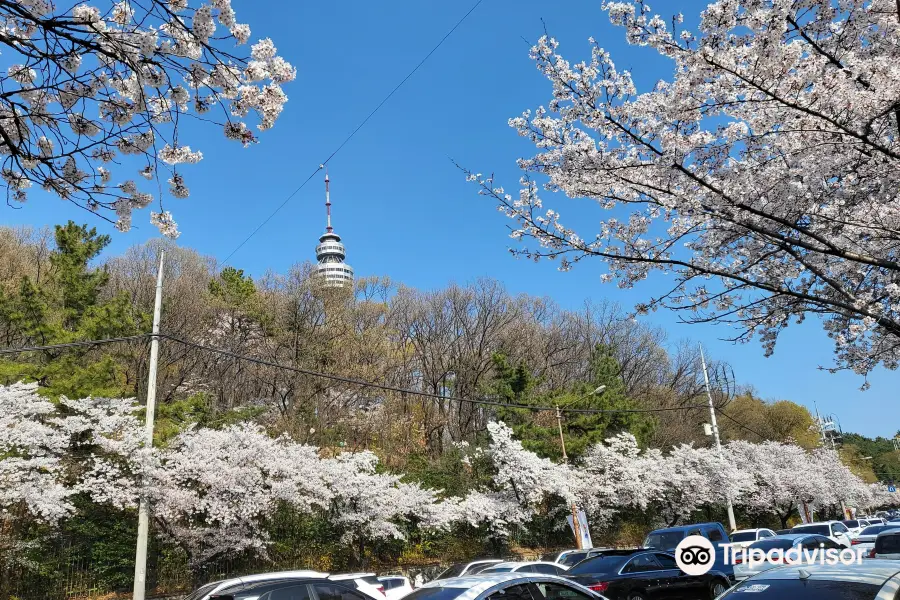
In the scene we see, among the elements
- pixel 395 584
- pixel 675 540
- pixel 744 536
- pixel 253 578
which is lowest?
pixel 744 536

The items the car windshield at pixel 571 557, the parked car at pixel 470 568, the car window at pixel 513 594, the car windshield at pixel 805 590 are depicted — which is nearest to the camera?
the car windshield at pixel 805 590

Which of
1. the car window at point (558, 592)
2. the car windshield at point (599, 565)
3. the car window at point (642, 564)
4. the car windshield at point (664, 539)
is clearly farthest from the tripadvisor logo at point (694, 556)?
the car window at point (558, 592)

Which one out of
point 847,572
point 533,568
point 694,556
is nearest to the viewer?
point 847,572

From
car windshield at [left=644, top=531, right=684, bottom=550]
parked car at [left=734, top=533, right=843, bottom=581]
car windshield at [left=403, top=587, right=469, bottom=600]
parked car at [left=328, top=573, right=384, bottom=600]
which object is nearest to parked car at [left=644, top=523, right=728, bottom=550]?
car windshield at [left=644, top=531, right=684, bottom=550]

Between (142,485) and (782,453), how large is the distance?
45053 millimetres

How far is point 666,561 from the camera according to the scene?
45.9 feet

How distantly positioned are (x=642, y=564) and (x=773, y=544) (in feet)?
18.9

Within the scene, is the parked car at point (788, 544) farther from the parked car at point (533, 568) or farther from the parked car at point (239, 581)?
the parked car at point (239, 581)

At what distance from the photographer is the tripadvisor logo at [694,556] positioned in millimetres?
13914

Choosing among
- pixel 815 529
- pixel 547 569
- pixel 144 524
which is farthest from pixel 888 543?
pixel 144 524

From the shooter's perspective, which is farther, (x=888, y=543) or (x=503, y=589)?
(x=888, y=543)

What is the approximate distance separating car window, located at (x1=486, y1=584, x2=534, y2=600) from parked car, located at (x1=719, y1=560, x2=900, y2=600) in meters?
2.12

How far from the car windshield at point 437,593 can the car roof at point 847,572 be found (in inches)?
108

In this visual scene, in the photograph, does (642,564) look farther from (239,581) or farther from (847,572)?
(847,572)
